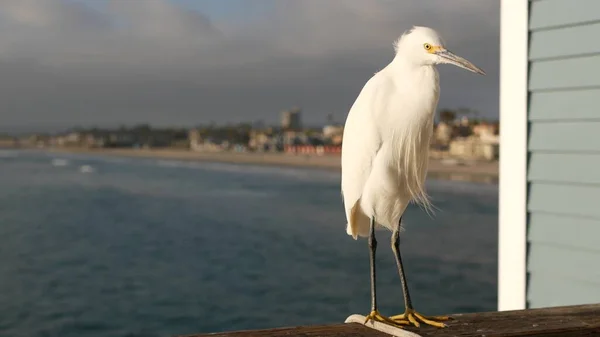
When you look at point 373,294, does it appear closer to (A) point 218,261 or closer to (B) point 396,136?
(B) point 396,136

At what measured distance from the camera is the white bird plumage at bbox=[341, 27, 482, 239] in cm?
147

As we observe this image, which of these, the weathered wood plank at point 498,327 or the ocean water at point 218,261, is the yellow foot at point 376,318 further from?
the ocean water at point 218,261

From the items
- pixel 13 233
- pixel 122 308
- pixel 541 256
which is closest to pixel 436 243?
pixel 122 308

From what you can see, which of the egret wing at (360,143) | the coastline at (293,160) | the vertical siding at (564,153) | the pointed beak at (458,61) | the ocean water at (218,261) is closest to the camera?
the pointed beak at (458,61)

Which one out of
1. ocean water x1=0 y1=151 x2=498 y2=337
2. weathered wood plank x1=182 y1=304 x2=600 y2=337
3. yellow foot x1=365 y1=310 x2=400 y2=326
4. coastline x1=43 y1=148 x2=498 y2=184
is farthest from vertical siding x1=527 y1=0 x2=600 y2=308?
coastline x1=43 y1=148 x2=498 y2=184

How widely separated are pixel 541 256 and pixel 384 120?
44.4 inches

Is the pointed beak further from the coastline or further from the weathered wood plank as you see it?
the coastline

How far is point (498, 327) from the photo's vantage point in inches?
52.6

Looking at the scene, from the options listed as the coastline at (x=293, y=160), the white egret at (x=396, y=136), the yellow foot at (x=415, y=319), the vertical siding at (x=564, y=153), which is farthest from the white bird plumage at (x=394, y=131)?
the coastline at (x=293, y=160)

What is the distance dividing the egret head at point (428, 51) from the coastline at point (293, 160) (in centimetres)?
1759

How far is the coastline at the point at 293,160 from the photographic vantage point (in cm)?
3512

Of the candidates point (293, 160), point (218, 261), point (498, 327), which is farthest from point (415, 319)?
point (293, 160)

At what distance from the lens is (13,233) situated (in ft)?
81.5

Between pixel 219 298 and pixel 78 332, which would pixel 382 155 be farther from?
pixel 219 298
